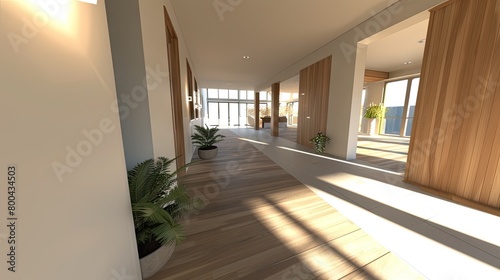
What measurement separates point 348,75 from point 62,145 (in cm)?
425

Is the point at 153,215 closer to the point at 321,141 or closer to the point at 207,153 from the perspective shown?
the point at 207,153

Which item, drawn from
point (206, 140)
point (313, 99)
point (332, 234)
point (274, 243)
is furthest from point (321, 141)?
point (274, 243)

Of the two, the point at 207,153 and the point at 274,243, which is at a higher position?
the point at 207,153

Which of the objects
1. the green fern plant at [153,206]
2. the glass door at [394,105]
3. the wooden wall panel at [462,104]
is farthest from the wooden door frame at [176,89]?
the glass door at [394,105]

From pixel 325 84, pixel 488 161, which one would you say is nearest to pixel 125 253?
pixel 488 161

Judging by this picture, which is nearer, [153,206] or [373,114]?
[153,206]

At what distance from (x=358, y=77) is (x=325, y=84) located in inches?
32.0

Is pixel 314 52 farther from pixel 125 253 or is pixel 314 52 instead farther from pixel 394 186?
pixel 125 253

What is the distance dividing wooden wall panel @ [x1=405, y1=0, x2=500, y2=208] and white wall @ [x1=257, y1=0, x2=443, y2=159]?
641mm

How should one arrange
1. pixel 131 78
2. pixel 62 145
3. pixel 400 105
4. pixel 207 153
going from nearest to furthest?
1. pixel 62 145
2. pixel 131 78
3. pixel 207 153
4. pixel 400 105

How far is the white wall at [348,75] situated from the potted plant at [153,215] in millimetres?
3615

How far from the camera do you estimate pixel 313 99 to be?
4727 millimetres

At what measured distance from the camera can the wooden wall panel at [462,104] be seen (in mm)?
1821

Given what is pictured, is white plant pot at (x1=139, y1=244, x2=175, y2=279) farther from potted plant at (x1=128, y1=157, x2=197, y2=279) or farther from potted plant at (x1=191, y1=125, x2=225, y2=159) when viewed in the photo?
potted plant at (x1=191, y1=125, x2=225, y2=159)
